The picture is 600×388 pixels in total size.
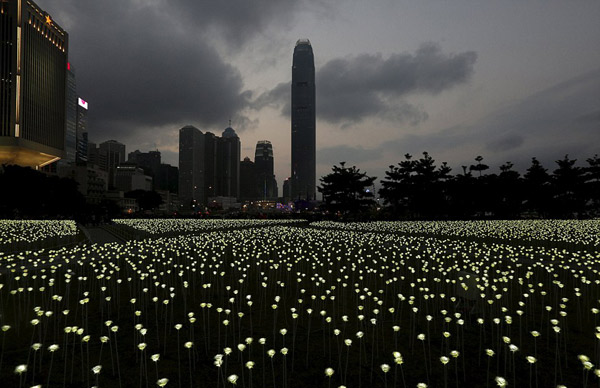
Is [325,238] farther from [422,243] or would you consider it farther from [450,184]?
[450,184]

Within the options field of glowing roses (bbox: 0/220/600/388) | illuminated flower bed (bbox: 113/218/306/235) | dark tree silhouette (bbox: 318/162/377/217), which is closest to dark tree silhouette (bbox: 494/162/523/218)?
dark tree silhouette (bbox: 318/162/377/217)

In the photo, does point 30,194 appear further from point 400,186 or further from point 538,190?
point 538,190

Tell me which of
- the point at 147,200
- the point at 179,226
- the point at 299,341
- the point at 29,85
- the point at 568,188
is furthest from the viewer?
the point at 147,200

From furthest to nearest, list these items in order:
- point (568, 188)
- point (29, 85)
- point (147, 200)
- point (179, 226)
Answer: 1. point (147, 200)
2. point (29, 85)
3. point (568, 188)
4. point (179, 226)

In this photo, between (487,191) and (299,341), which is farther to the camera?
(487,191)

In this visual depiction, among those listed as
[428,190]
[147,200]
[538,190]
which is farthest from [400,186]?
[147,200]

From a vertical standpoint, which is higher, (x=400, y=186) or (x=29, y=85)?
(x=29, y=85)

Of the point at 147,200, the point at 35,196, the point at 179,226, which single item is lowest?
the point at 179,226

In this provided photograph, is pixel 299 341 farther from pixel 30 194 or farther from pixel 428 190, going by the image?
pixel 30 194
